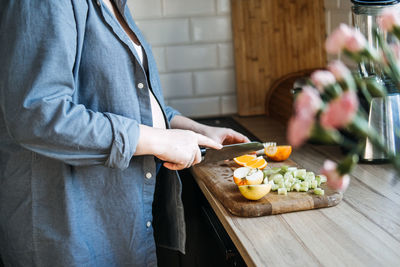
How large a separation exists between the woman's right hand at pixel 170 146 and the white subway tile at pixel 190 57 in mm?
976

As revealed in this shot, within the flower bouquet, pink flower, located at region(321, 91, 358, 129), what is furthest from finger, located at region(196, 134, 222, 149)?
pink flower, located at region(321, 91, 358, 129)

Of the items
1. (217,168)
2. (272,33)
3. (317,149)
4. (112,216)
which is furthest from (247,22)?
(112,216)

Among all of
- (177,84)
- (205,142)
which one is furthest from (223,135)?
(177,84)

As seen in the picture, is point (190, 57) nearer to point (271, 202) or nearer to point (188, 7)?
point (188, 7)

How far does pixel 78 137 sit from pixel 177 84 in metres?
1.17

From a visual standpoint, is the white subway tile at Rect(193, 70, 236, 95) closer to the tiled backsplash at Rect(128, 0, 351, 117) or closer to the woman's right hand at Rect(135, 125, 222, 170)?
the tiled backsplash at Rect(128, 0, 351, 117)

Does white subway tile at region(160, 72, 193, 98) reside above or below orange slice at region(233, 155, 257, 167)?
above

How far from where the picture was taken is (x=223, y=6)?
200 cm

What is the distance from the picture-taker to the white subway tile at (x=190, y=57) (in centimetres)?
201

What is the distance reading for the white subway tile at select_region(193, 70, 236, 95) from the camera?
2045 millimetres

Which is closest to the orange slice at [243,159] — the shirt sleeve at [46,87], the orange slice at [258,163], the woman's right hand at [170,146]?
the orange slice at [258,163]

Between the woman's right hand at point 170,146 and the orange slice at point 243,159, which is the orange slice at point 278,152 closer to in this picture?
the orange slice at point 243,159

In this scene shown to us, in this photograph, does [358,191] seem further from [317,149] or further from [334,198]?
[317,149]

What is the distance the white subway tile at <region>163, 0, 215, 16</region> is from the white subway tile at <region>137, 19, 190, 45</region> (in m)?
0.03
